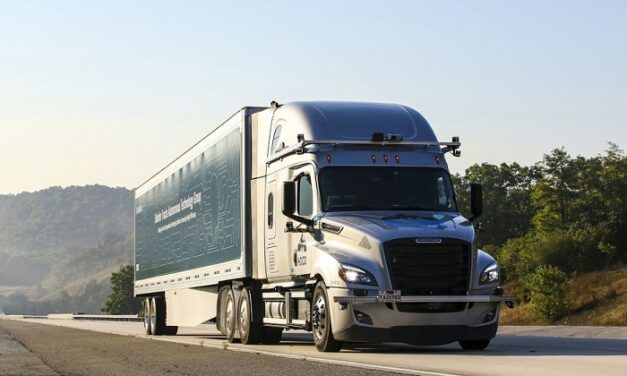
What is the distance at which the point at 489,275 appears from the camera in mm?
16938

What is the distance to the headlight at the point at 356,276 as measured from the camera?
16.3 metres

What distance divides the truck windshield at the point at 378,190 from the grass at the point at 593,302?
34.9 m

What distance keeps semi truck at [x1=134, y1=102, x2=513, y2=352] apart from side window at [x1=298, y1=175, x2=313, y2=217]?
0.03 meters

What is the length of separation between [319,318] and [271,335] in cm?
421

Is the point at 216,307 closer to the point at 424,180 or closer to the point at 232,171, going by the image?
the point at 232,171

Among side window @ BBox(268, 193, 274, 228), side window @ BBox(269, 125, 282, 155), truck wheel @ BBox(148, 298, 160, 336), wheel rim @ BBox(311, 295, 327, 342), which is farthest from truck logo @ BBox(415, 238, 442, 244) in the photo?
truck wheel @ BBox(148, 298, 160, 336)

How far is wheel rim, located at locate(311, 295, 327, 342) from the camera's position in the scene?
17.1 metres

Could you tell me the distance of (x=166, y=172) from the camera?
2962 centimetres

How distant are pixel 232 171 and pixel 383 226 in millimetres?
5898

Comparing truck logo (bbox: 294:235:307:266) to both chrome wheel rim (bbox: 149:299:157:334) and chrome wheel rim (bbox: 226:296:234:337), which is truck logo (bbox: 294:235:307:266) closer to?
chrome wheel rim (bbox: 226:296:234:337)

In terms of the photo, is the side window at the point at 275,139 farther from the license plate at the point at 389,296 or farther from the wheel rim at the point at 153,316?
the wheel rim at the point at 153,316

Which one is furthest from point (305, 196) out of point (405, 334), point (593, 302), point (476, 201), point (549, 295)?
point (593, 302)

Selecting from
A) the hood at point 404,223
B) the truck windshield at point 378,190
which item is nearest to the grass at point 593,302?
the truck windshield at point 378,190

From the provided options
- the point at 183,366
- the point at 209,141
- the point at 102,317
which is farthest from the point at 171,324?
the point at 102,317
